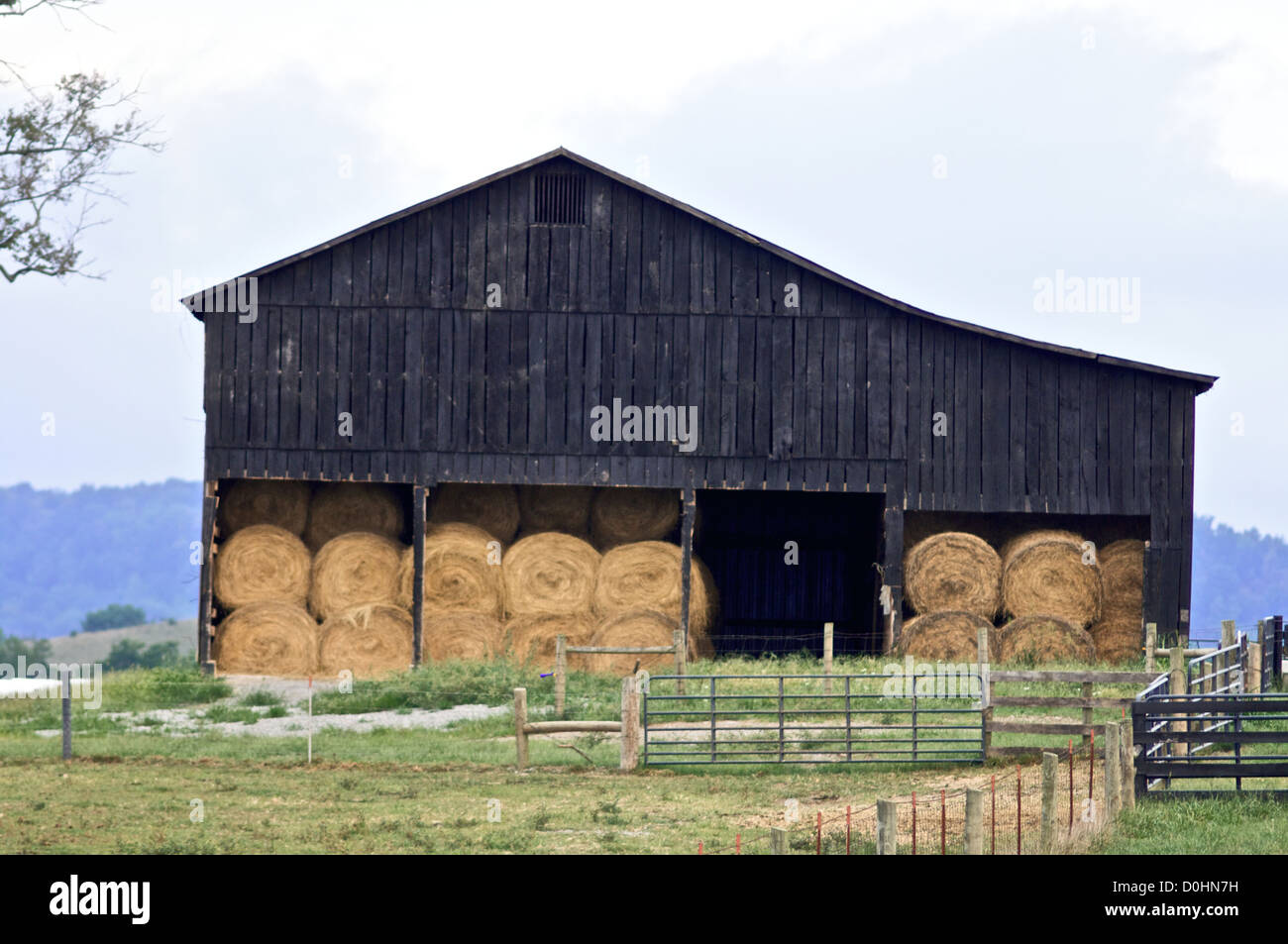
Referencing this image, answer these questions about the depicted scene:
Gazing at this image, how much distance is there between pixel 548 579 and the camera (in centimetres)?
2716

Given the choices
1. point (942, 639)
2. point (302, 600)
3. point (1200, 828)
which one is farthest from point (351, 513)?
point (1200, 828)

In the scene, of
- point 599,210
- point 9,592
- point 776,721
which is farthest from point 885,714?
point 9,592

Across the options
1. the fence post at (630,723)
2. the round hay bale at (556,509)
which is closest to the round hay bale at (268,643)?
the round hay bale at (556,509)

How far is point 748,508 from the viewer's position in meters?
32.2

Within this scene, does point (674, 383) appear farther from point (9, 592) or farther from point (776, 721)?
point (9, 592)

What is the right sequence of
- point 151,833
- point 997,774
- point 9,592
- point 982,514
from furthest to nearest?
point 9,592 < point 982,514 < point 997,774 < point 151,833

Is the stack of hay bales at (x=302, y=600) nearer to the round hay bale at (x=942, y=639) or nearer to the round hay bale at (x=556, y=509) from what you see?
the round hay bale at (x=556, y=509)

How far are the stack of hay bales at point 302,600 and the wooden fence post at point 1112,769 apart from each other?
590 inches

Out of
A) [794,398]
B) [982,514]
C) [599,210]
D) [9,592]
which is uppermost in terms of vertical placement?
[599,210]

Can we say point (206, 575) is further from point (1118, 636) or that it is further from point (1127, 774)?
point (1127, 774)

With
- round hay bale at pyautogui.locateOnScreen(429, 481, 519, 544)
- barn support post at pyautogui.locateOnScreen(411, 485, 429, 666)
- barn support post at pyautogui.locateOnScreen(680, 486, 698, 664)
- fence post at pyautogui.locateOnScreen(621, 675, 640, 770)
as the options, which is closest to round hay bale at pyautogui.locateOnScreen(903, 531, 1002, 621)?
barn support post at pyautogui.locateOnScreen(680, 486, 698, 664)

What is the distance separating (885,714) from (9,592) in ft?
631

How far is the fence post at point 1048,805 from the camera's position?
12133mm

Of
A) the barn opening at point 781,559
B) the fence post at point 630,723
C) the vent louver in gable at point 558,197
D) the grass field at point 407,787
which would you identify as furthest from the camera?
the barn opening at point 781,559
